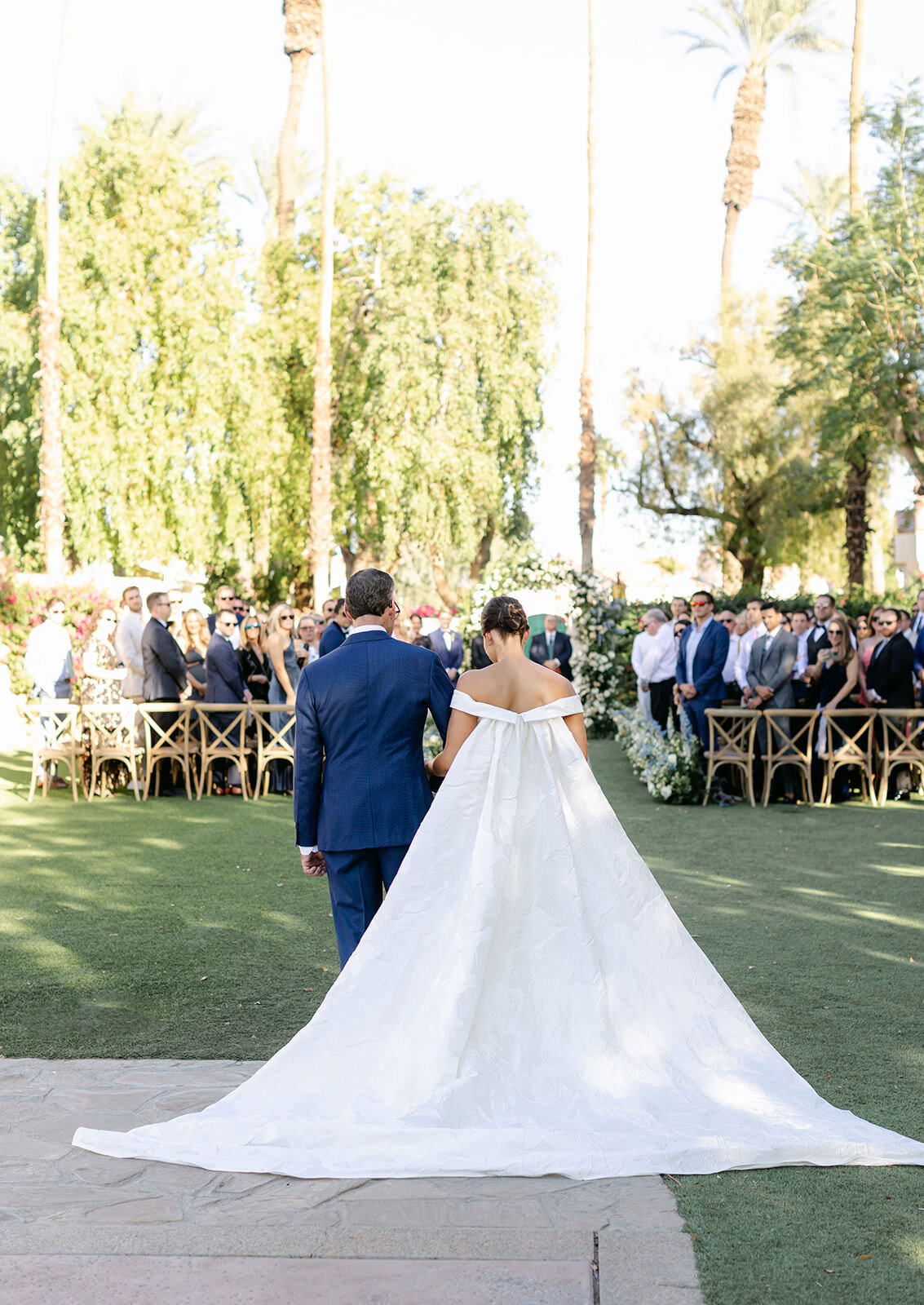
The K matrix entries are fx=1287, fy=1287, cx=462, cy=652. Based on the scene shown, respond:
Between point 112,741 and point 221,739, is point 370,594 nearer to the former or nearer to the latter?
point 221,739

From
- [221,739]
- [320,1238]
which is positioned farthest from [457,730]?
[221,739]

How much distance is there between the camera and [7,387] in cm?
2767

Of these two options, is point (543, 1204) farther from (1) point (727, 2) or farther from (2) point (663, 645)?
(1) point (727, 2)

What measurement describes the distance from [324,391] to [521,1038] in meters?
22.8

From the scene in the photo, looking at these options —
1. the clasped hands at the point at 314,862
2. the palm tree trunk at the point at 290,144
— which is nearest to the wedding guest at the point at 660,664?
the clasped hands at the point at 314,862

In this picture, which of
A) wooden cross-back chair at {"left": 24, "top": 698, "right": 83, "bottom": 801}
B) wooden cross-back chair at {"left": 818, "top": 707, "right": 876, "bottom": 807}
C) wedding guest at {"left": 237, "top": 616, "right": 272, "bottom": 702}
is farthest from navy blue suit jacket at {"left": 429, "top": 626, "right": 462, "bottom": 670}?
wooden cross-back chair at {"left": 818, "top": 707, "right": 876, "bottom": 807}

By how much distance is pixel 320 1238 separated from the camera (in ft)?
11.1

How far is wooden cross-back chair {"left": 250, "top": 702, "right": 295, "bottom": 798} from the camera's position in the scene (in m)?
13.1

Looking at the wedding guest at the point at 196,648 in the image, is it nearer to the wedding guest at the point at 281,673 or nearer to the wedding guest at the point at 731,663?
the wedding guest at the point at 281,673

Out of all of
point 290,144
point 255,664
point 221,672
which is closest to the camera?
point 221,672

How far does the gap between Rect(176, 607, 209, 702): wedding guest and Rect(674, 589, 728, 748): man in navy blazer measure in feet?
16.7

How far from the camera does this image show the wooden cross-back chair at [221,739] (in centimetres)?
1305

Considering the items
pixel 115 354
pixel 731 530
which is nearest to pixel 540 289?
pixel 731 530

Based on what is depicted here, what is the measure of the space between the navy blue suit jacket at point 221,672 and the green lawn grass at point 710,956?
1743 millimetres
